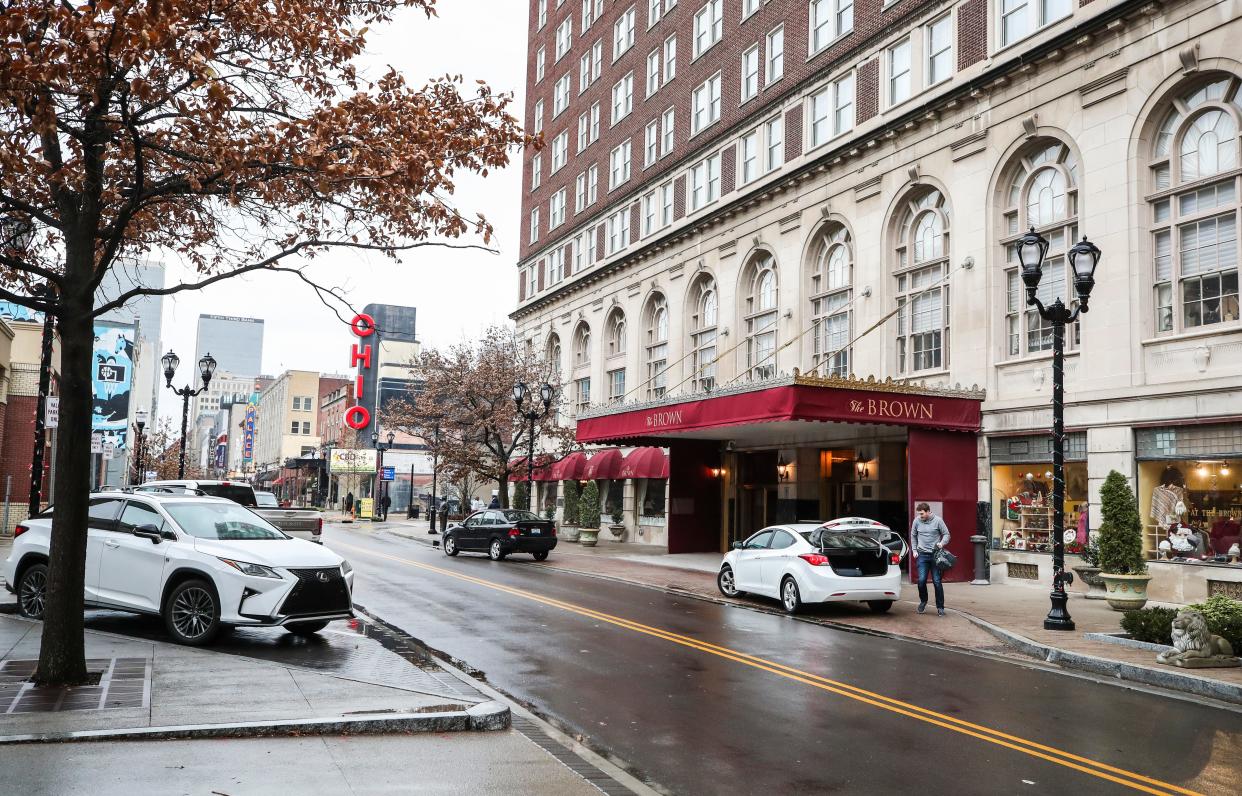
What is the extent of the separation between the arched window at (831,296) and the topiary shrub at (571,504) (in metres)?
16.0

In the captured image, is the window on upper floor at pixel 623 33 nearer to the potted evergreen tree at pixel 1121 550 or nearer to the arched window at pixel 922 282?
the arched window at pixel 922 282

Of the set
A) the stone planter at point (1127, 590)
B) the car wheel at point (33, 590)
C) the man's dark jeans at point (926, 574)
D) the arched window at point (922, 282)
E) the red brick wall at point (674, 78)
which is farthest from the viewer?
the red brick wall at point (674, 78)

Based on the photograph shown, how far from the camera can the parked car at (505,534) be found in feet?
94.4

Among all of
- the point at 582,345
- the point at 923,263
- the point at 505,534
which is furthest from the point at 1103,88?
the point at 582,345

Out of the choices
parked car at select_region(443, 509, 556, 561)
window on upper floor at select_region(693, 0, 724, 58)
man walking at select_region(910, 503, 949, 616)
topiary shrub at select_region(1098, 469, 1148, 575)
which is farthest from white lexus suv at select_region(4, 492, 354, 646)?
window on upper floor at select_region(693, 0, 724, 58)

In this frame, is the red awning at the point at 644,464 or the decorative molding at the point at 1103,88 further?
the red awning at the point at 644,464

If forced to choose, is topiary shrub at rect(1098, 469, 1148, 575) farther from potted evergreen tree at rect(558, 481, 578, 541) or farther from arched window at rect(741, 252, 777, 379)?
potted evergreen tree at rect(558, 481, 578, 541)

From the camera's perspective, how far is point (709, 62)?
3903 cm

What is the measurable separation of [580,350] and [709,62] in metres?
16.8

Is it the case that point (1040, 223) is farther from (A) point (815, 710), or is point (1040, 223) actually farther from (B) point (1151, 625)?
(A) point (815, 710)

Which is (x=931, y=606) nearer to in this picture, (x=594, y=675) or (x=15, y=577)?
(x=594, y=675)

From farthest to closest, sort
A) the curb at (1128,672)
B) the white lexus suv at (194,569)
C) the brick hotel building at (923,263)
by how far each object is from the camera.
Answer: the brick hotel building at (923,263) < the white lexus suv at (194,569) < the curb at (1128,672)

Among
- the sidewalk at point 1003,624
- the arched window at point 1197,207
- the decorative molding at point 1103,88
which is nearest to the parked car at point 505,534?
the sidewalk at point 1003,624

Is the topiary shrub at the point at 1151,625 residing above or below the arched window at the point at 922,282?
below
